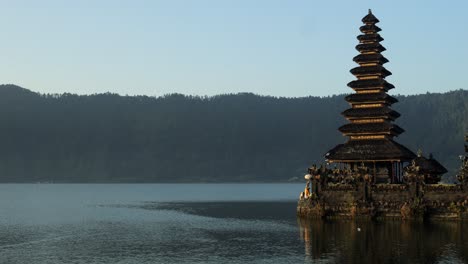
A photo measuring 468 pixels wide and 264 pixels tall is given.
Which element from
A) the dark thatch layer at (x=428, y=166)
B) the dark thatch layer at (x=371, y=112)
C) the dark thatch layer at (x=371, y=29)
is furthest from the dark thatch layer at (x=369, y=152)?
the dark thatch layer at (x=371, y=29)

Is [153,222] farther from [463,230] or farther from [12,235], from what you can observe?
[463,230]

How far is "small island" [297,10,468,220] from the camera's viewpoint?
75688 millimetres

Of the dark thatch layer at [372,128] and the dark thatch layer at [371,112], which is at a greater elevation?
the dark thatch layer at [371,112]

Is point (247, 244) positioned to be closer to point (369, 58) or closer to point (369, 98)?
point (369, 98)

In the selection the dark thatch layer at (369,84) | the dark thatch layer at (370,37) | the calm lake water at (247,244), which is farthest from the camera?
the dark thatch layer at (370,37)

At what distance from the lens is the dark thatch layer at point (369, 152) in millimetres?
81625

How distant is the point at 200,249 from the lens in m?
62.5

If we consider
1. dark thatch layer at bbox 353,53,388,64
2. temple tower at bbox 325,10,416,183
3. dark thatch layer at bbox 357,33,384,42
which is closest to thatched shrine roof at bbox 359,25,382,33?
temple tower at bbox 325,10,416,183

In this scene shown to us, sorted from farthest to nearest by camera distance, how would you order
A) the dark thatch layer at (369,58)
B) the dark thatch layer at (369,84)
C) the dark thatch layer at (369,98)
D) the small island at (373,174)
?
the dark thatch layer at (369,58)
the dark thatch layer at (369,84)
the dark thatch layer at (369,98)
the small island at (373,174)

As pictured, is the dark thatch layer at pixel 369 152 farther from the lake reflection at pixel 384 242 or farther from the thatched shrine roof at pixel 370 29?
the thatched shrine roof at pixel 370 29

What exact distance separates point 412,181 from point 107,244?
33078 millimetres

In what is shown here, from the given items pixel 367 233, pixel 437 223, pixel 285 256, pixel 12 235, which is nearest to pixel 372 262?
pixel 285 256

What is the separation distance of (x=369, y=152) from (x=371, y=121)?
5315 millimetres

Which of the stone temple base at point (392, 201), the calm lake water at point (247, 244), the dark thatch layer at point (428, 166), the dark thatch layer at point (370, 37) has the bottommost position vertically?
the calm lake water at point (247, 244)
